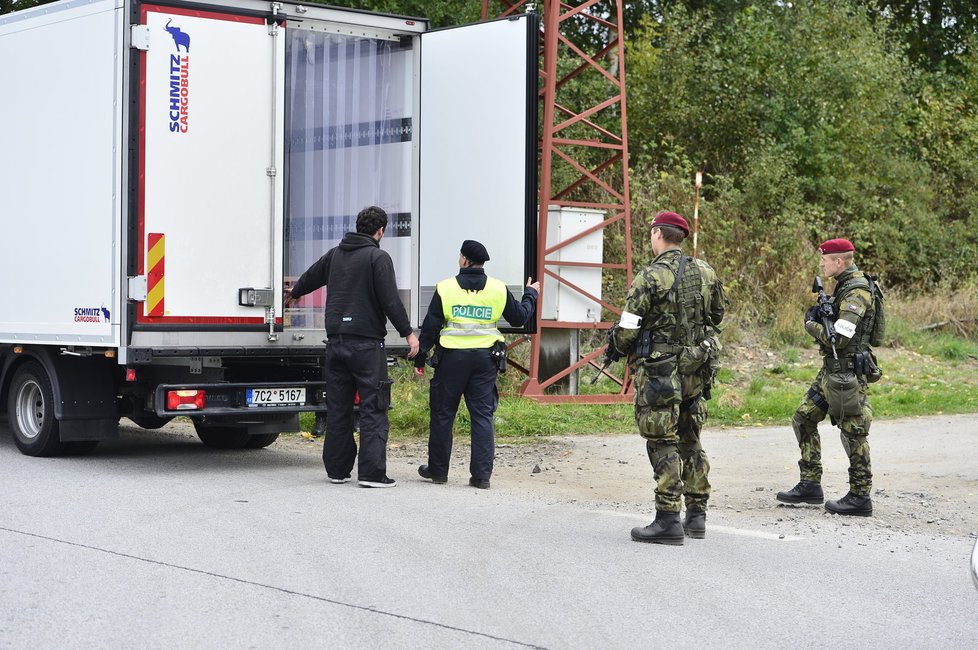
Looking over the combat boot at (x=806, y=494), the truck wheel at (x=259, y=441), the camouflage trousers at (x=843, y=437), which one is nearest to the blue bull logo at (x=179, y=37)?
the truck wheel at (x=259, y=441)

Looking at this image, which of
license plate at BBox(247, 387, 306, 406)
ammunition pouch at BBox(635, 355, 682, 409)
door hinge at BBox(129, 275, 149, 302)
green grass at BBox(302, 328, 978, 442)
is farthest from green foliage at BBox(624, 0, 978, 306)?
ammunition pouch at BBox(635, 355, 682, 409)

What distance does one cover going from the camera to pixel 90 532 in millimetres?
6844

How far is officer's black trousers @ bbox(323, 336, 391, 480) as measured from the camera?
8.72 meters

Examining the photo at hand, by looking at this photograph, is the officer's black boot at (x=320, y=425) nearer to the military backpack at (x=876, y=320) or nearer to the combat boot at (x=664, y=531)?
the combat boot at (x=664, y=531)

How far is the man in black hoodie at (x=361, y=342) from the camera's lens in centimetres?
871

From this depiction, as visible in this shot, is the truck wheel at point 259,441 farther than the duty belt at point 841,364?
Yes

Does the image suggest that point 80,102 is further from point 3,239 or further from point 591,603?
point 591,603

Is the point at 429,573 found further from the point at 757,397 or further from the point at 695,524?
the point at 757,397

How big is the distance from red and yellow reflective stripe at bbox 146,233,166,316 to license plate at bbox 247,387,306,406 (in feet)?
3.19

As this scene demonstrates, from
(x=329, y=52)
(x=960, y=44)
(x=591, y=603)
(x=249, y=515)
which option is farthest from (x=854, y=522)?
(x=960, y=44)

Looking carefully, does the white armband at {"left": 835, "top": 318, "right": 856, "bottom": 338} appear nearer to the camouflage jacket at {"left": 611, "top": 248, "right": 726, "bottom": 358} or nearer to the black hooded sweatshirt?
the camouflage jacket at {"left": 611, "top": 248, "right": 726, "bottom": 358}

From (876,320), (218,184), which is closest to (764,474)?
(876,320)

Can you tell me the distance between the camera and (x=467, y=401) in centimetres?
894

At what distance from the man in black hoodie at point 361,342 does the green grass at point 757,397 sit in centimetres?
322
